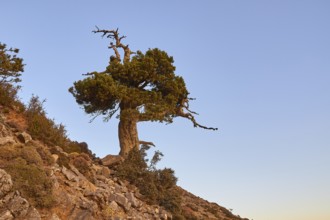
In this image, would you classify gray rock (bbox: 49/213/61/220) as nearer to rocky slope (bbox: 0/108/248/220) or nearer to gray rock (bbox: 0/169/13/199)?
rocky slope (bbox: 0/108/248/220)

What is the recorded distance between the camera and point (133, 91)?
24.2 metres

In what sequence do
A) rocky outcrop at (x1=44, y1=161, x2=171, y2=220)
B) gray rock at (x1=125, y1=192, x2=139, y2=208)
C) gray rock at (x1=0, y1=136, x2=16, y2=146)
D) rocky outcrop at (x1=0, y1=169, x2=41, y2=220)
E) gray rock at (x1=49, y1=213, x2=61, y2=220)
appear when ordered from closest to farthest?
rocky outcrop at (x1=0, y1=169, x2=41, y2=220) < gray rock at (x1=49, y1=213, x2=61, y2=220) < rocky outcrop at (x1=44, y1=161, x2=171, y2=220) < gray rock at (x1=0, y1=136, x2=16, y2=146) < gray rock at (x1=125, y1=192, x2=139, y2=208)

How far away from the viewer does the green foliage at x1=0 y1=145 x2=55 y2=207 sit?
12.0 m

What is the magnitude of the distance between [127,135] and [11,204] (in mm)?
13990

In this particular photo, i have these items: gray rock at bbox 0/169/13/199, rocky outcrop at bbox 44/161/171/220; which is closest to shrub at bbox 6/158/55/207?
gray rock at bbox 0/169/13/199

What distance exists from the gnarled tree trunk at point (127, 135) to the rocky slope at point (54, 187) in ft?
17.1

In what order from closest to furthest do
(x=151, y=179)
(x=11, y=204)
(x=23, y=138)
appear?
(x=11, y=204) < (x=23, y=138) < (x=151, y=179)

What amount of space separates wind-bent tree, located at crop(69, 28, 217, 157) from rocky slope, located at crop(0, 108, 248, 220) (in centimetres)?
569

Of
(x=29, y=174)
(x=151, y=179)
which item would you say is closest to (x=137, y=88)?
(x=151, y=179)

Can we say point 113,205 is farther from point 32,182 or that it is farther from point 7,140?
point 7,140

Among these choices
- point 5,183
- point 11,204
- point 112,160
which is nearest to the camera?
point 11,204

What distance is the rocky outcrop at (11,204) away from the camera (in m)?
10.8

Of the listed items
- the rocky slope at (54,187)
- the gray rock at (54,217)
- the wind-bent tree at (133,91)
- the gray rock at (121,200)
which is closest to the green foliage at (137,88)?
the wind-bent tree at (133,91)

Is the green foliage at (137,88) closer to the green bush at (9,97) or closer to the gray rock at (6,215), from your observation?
the green bush at (9,97)
